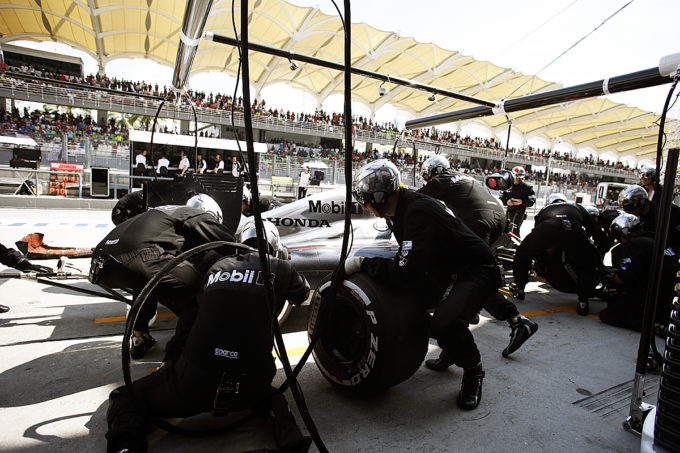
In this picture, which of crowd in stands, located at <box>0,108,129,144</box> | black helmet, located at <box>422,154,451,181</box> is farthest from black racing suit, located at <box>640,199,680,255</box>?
crowd in stands, located at <box>0,108,129,144</box>

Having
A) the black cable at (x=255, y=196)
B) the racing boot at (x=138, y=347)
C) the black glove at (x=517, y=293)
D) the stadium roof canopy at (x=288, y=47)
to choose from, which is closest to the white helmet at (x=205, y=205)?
the racing boot at (x=138, y=347)

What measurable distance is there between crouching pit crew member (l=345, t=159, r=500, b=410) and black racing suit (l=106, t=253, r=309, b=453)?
2.93ft

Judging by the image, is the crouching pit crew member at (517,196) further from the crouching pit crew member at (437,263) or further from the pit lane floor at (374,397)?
the crouching pit crew member at (437,263)

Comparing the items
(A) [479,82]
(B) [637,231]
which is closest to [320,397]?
(B) [637,231]

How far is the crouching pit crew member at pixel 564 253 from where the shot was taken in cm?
527

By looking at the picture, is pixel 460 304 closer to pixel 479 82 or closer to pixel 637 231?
pixel 637 231

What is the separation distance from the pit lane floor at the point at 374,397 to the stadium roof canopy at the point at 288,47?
25.8 metres

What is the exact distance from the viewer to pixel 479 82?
39312 millimetres

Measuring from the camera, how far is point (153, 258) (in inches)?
118

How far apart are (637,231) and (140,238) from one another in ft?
18.0

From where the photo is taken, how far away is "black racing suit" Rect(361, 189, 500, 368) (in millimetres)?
2666

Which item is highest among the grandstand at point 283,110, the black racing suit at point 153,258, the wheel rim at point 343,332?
the grandstand at point 283,110

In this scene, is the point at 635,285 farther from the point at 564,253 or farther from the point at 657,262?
the point at 657,262

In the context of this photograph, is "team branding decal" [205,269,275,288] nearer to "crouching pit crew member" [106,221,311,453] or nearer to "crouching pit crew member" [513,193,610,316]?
"crouching pit crew member" [106,221,311,453]
